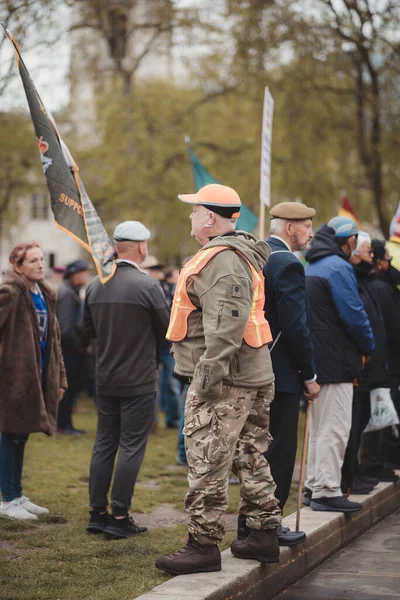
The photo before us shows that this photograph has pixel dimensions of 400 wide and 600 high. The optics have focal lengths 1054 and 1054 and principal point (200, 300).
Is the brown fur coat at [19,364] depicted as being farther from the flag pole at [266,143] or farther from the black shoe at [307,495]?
the flag pole at [266,143]

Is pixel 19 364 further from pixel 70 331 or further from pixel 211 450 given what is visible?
pixel 70 331

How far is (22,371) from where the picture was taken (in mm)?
7426

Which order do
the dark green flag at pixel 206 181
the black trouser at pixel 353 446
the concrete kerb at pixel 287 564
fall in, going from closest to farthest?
the concrete kerb at pixel 287 564
the black trouser at pixel 353 446
the dark green flag at pixel 206 181

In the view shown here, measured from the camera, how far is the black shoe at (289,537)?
643cm

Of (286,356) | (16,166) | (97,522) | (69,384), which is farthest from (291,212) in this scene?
(16,166)

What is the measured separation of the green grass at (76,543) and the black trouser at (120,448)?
10.5 inches

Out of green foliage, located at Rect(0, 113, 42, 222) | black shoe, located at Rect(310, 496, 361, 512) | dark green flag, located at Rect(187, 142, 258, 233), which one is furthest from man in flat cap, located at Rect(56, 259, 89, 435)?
green foliage, located at Rect(0, 113, 42, 222)

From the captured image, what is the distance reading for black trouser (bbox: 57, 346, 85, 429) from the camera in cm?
1263

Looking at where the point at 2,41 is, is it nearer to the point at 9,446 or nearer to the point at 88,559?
the point at 9,446

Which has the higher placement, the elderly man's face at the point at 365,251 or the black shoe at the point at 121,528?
the elderly man's face at the point at 365,251

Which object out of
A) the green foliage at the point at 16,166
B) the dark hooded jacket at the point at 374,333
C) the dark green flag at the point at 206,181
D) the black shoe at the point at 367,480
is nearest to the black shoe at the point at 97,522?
the dark hooded jacket at the point at 374,333

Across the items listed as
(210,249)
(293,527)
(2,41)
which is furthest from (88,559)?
(2,41)

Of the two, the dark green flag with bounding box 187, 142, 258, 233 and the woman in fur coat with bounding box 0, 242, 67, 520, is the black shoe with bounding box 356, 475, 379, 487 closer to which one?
the woman in fur coat with bounding box 0, 242, 67, 520

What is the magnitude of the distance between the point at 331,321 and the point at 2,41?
7.05 metres
